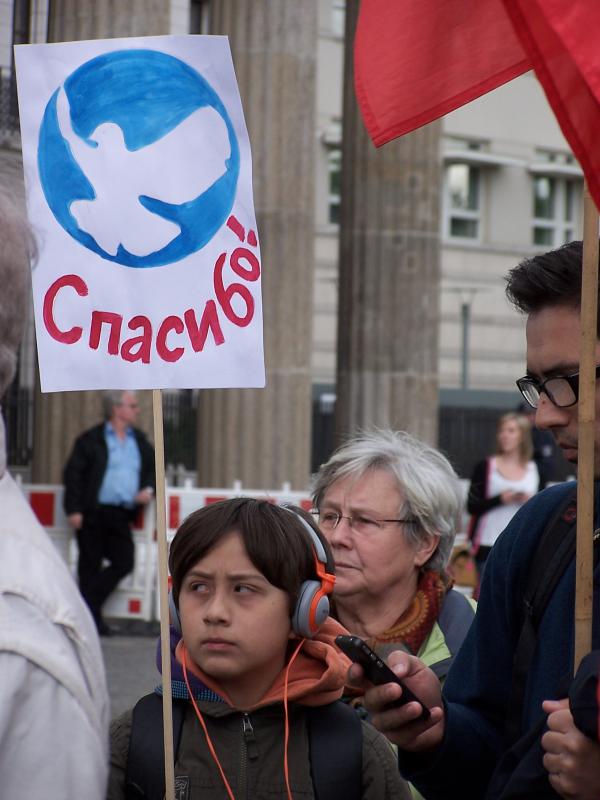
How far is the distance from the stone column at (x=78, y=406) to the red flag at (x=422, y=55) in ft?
25.0

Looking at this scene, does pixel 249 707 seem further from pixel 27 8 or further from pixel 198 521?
pixel 27 8

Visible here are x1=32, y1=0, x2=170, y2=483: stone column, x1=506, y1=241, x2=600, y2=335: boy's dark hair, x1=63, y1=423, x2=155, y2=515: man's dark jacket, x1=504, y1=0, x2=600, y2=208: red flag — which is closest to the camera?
x1=504, y1=0, x2=600, y2=208: red flag

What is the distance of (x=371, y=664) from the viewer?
7.97ft

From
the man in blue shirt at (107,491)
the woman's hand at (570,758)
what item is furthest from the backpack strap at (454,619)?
the man in blue shirt at (107,491)

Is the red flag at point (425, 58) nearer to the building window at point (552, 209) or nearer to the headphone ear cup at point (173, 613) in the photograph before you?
the headphone ear cup at point (173, 613)

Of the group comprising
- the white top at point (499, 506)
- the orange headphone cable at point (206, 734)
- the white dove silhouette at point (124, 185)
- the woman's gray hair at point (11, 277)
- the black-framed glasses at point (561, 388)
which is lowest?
the white top at point (499, 506)

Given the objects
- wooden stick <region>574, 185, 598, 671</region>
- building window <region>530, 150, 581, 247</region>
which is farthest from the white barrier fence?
building window <region>530, 150, 581, 247</region>

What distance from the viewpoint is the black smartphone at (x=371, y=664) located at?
2.39 m

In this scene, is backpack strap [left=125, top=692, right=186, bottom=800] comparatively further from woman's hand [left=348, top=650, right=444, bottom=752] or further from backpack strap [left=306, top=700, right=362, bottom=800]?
woman's hand [left=348, top=650, right=444, bottom=752]

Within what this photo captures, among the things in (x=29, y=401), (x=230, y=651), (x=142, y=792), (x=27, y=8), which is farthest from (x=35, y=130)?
(x=29, y=401)

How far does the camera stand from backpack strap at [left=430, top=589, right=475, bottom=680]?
3639mm

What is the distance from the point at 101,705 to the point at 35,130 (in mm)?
1531

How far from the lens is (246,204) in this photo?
3240mm

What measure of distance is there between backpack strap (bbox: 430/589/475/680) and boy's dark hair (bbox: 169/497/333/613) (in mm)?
702
